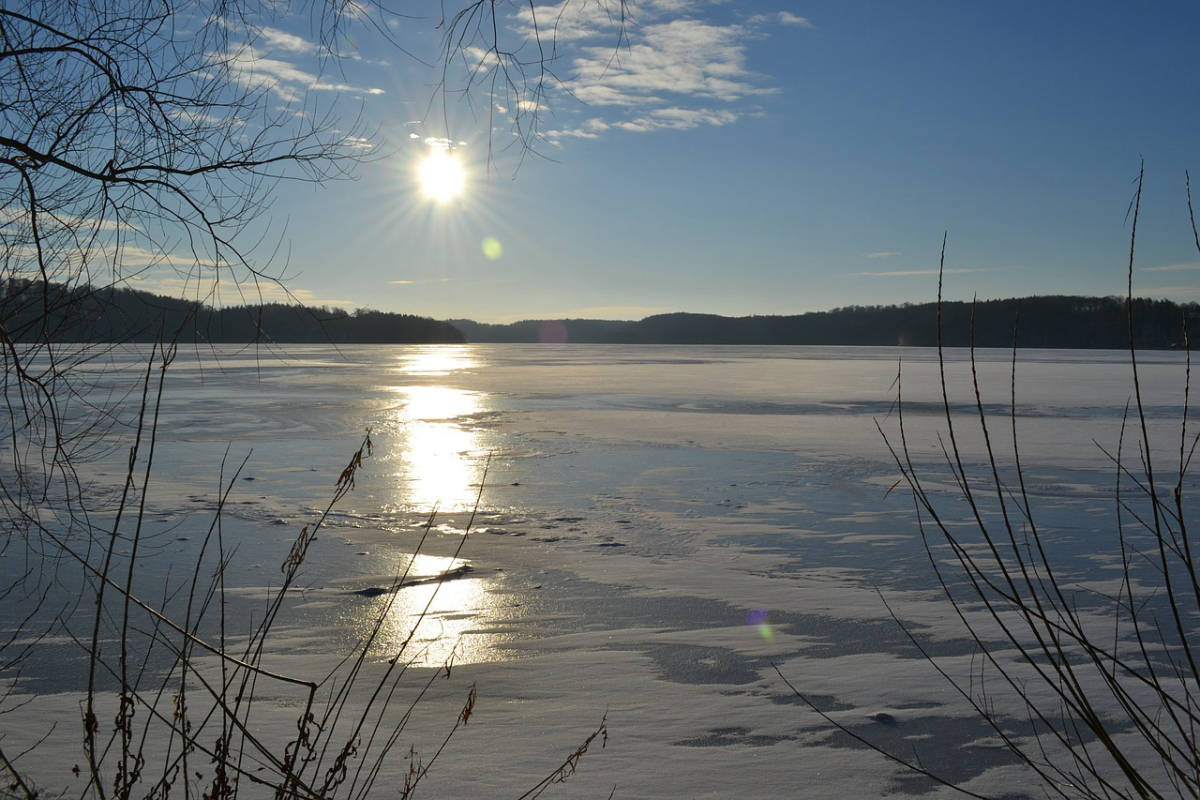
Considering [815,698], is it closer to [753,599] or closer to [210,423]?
[753,599]

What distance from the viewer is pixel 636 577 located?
20.4 feet

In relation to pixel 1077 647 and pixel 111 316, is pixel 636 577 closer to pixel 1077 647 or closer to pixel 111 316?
pixel 1077 647

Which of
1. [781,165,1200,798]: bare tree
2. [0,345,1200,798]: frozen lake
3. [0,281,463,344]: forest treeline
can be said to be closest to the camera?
[781,165,1200,798]: bare tree

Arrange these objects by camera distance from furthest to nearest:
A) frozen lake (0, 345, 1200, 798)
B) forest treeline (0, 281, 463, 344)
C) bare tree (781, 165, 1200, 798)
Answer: frozen lake (0, 345, 1200, 798), forest treeline (0, 281, 463, 344), bare tree (781, 165, 1200, 798)

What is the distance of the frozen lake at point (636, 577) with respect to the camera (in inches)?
144

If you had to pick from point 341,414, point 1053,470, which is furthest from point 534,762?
point 341,414

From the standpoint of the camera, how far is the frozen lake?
12.0 feet

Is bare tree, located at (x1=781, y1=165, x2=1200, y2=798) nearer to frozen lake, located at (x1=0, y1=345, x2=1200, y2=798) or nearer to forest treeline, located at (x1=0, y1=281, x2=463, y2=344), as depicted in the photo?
frozen lake, located at (x1=0, y1=345, x2=1200, y2=798)

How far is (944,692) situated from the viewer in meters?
4.21

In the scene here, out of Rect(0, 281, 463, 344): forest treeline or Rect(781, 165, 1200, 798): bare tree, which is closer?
Rect(781, 165, 1200, 798): bare tree

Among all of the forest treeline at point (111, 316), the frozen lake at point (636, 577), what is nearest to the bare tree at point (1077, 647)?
the frozen lake at point (636, 577)

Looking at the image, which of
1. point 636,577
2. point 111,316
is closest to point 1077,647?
point 636,577

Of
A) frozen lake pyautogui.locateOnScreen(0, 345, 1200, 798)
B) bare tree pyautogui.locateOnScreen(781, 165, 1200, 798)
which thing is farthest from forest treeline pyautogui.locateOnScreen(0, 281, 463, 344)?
→ bare tree pyautogui.locateOnScreen(781, 165, 1200, 798)

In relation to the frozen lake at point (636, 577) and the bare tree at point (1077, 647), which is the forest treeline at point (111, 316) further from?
the bare tree at point (1077, 647)
